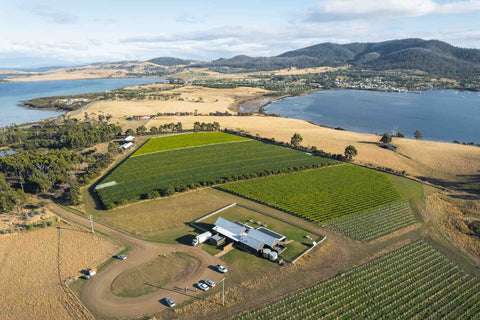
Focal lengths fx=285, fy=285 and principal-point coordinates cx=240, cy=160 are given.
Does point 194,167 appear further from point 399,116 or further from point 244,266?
point 399,116

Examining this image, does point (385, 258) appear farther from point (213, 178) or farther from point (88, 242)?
point (88, 242)

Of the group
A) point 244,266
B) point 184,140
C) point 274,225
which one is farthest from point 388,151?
point 244,266

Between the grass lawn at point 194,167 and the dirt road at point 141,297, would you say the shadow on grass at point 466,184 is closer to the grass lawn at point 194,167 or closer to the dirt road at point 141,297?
the grass lawn at point 194,167

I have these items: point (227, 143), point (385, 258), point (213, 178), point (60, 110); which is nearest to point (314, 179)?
point (213, 178)

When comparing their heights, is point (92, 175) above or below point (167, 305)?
above

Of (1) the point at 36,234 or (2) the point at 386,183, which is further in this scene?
(2) the point at 386,183

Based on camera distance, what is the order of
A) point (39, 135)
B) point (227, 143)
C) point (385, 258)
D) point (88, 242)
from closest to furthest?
point (385, 258), point (88, 242), point (227, 143), point (39, 135)
